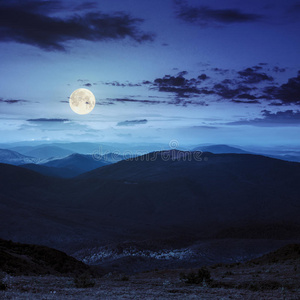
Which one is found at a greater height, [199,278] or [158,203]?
[199,278]

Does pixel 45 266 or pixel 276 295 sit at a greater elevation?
pixel 276 295

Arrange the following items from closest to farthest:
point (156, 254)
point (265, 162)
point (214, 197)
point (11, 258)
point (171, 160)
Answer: point (11, 258), point (156, 254), point (214, 197), point (265, 162), point (171, 160)

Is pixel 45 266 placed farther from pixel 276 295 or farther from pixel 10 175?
pixel 10 175

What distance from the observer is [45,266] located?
1794 centimetres

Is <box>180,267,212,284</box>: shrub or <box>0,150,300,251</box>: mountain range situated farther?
<box>0,150,300,251</box>: mountain range

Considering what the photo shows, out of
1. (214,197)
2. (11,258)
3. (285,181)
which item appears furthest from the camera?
(285,181)

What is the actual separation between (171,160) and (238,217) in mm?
55843

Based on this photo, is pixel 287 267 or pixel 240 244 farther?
pixel 240 244

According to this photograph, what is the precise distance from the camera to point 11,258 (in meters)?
16.1

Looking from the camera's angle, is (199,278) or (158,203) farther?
(158,203)

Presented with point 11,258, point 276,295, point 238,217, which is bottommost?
point 238,217

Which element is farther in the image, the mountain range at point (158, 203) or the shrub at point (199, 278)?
the mountain range at point (158, 203)

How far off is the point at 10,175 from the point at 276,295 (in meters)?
81.7

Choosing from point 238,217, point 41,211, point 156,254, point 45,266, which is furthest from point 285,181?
point 45,266
